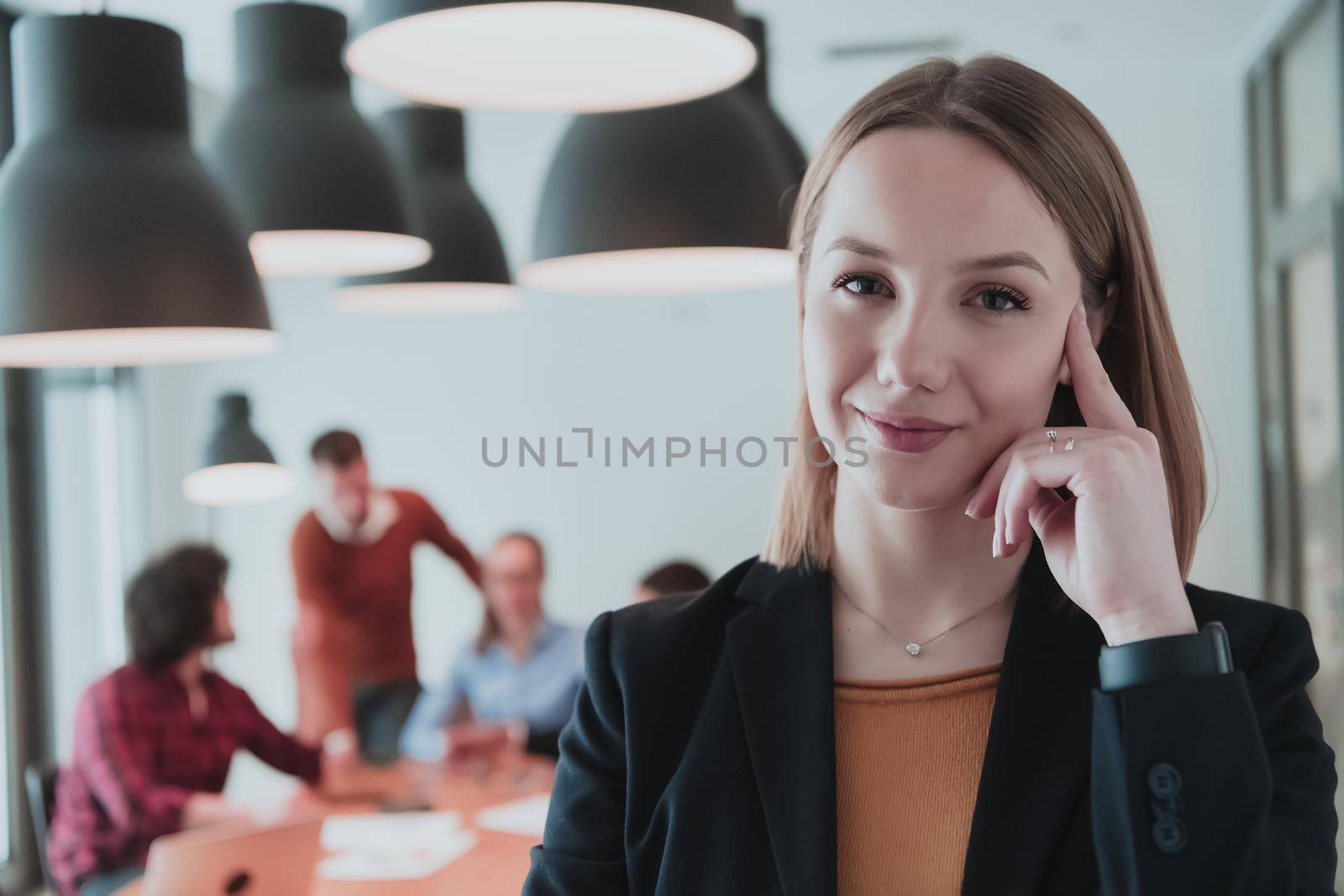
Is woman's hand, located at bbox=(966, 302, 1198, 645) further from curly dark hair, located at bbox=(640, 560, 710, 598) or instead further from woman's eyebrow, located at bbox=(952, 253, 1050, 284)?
curly dark hair, located at bbox=(640, 560, 710, 598)

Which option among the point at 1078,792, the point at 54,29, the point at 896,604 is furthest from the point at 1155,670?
the point at 54,29

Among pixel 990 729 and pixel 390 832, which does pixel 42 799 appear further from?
pixel 990 729

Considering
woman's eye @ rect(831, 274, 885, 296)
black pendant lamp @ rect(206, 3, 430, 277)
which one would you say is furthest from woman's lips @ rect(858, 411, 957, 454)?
black pendant lamp @ rect(206, 3, 430, 277)

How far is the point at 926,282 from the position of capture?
3.73 ft

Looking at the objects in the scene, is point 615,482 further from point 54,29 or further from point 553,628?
point 54,29

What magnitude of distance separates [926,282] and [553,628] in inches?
124

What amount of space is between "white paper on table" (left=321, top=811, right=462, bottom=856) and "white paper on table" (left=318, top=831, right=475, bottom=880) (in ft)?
0.06

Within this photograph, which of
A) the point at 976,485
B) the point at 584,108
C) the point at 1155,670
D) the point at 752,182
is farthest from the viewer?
the point at 752,182

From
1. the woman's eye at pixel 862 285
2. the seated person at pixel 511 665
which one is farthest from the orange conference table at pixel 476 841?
the woman's eye at pixel 862 285

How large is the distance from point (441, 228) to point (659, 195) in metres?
1.07

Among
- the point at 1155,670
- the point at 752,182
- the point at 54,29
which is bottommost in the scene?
the point at 1155,670

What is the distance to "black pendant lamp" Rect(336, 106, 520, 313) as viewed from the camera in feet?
10.2

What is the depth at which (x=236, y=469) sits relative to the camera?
314cm

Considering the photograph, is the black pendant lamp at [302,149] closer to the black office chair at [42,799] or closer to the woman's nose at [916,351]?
the woman's nose at [916,351]
